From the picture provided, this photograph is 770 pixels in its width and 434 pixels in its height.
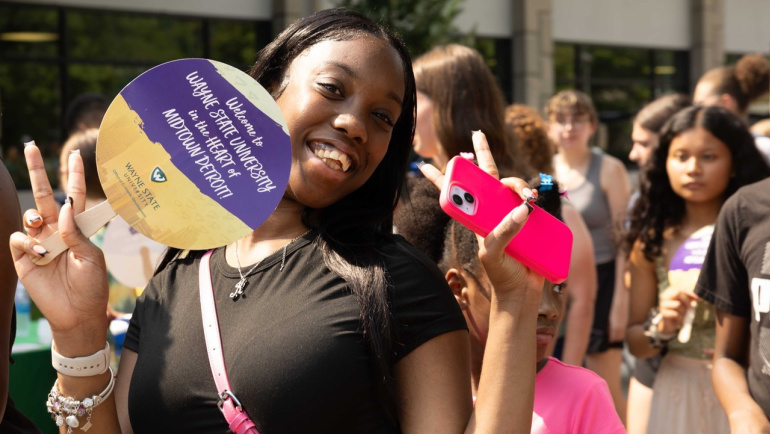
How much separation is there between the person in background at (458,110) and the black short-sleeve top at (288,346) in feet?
5.30

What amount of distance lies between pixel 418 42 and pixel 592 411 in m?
8.11

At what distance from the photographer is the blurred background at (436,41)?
10742 millimetres

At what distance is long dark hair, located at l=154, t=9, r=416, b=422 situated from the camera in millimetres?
1658

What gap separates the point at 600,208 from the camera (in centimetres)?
565

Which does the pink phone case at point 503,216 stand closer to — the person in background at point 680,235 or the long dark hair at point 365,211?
the long dark hair at point 365,211

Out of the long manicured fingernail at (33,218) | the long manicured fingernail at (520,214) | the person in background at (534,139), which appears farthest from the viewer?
the person in background at (534,139)

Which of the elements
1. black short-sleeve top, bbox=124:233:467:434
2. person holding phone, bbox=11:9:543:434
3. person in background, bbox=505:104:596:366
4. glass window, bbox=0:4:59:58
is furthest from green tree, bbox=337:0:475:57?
black short-sleeve top, bbox=124:233:467:434

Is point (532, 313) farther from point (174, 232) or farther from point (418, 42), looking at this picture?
point (418, 42)

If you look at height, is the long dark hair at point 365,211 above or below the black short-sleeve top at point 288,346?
above

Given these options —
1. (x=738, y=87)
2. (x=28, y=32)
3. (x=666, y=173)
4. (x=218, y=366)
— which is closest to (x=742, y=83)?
(x=738, y=87)

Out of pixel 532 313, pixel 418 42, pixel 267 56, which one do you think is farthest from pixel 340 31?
pixel 418 42

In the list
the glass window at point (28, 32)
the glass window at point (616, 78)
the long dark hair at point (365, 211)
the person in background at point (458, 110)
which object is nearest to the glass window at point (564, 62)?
the glass window at point (616, 78)

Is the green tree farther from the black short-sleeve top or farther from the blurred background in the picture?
the black short-sleeve top

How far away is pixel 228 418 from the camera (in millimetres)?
1646
